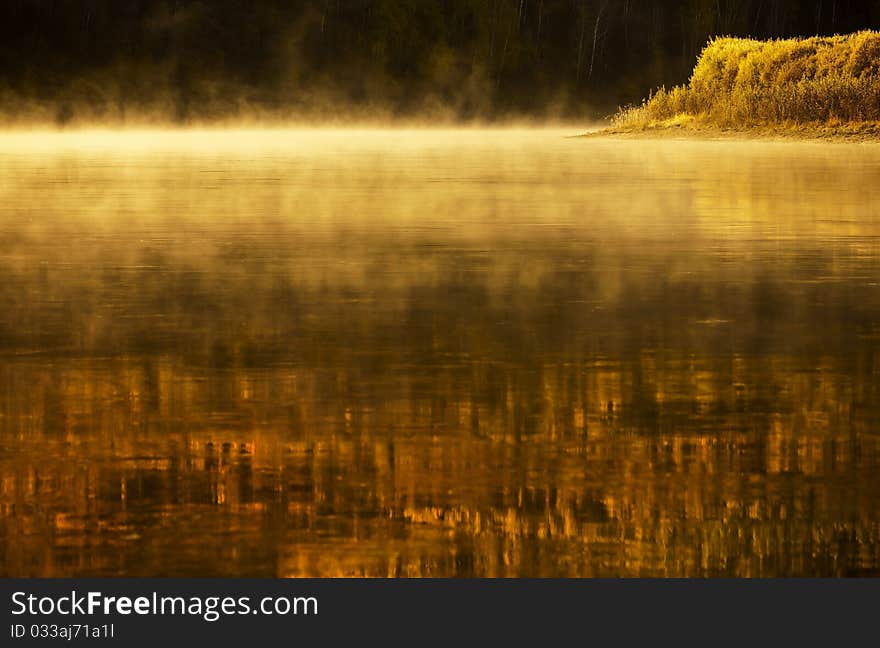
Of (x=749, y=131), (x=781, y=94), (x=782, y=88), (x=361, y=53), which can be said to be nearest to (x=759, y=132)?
(x=749, y=131)

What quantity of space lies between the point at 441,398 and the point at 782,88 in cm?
4261

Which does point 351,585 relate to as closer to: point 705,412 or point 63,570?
point 63,570

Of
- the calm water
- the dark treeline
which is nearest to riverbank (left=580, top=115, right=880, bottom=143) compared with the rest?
the calm water

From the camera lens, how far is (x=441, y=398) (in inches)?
309

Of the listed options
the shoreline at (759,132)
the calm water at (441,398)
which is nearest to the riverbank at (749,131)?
the shoreline at (759,132)

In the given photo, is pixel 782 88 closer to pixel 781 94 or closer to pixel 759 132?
pixel 781 94

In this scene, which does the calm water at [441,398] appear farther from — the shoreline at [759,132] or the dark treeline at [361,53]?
the dark treeline at [361,53]

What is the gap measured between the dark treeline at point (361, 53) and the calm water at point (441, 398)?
69157mm

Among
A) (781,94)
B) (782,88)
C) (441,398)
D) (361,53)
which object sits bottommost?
(441,398)

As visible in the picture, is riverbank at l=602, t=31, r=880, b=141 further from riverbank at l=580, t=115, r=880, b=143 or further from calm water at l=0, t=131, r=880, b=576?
calm water at l=0, t=131, r=880, b=576

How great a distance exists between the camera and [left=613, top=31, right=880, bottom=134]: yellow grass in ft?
155

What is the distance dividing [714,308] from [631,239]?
16.3ft

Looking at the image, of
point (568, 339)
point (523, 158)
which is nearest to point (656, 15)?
point (523, 158)

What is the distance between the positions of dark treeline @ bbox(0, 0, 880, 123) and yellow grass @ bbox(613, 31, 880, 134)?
35502mm
